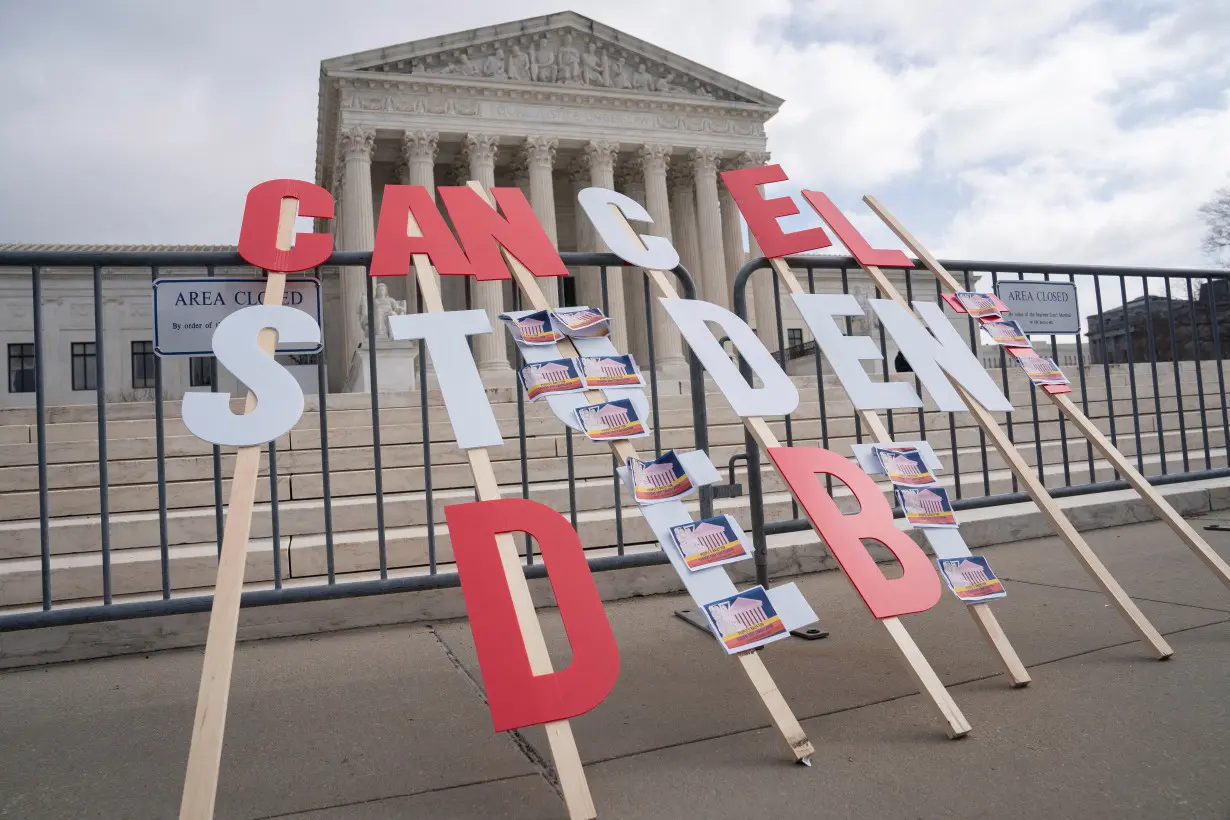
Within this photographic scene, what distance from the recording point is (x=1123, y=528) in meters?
5.22

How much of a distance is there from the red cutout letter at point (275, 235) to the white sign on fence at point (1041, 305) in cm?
360

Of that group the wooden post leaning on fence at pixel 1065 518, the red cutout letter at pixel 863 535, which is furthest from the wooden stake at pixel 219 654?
the wooden post leaning on fence at pixel 1065 518

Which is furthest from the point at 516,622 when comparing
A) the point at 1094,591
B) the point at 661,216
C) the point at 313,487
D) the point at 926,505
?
the point at 661,216

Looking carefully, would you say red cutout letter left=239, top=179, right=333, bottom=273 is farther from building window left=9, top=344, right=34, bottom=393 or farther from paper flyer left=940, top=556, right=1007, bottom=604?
building window left=9, top=344, right=34, bottom=393

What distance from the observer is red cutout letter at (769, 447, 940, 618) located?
2.11 m

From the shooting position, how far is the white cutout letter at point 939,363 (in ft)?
9.24

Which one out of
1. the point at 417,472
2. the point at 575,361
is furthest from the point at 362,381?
the point at 575,361

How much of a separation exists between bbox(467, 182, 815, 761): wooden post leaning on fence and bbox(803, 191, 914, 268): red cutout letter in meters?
0.94

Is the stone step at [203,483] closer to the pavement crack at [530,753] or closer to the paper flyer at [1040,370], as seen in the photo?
the pavement crack at [530,753]

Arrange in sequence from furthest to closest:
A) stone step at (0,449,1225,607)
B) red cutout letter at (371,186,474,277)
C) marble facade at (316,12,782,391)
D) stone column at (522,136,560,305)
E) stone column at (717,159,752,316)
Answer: stone column at (717,159,752,316) < stone column at (522,136,560,305) < marble facade at (316,12,782,391) < stone step at (0,449,1225,607) < red cutout letter at (371,186,474,277)

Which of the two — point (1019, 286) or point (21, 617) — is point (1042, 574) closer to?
point (1019, 286)

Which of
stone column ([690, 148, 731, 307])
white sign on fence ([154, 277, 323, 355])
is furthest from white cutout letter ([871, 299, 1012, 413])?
stone column ([690, 148, 731, 307])

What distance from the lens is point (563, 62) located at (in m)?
29.6

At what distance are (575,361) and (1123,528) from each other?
4726mm
